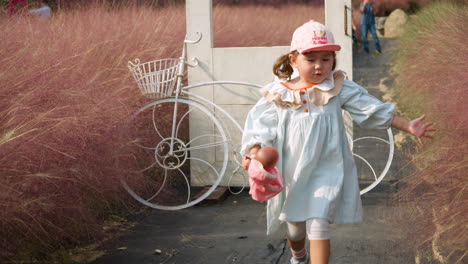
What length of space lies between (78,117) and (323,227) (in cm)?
162

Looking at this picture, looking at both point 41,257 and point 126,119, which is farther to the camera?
point 126,119

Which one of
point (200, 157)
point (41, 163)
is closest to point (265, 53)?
point (200, 157)

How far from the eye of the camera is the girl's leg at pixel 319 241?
3.46m

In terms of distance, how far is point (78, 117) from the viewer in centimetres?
429

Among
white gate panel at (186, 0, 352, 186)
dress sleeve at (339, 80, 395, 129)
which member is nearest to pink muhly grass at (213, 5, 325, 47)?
white gate panel at (186, 0, 352, 186)

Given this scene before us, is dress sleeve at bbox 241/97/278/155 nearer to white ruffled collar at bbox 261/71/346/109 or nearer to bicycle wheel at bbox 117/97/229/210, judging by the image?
white ruffled collar at bbox 261/71/346/109

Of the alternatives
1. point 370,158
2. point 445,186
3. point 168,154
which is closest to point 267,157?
point 445,186

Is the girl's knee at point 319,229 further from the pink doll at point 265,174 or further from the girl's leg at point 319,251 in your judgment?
the pink doll at point 265,174

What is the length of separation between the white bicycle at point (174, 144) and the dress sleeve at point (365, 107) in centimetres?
165

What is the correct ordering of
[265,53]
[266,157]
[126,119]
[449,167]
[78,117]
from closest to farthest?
1. [266,157]
2. [449,167]
3. [78,117]
4. [126,119]
5. [265,53]

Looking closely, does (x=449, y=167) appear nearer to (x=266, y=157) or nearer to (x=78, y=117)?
(x=266, y=157)

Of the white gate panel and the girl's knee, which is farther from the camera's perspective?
the white gate panel

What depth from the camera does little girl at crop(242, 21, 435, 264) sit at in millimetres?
3555

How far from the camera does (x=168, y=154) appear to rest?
5.43 metres
